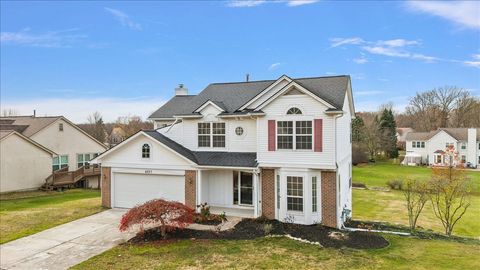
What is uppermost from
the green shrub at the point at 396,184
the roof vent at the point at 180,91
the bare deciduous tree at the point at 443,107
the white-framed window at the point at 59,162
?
the bare deciduous tree at the point at 443,107

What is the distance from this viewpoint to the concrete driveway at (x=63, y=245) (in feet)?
37.3

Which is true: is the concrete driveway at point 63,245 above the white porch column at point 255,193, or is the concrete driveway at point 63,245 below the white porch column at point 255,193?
below

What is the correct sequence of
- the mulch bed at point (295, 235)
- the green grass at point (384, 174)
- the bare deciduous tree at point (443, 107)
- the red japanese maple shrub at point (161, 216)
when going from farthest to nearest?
1. the bare deciduous tree at point (443, 107)
2. the green grass at point (384, 174)
3. the red japanese maple shrub at point (161, 216)
4. the mulch bed at point (295, 235)

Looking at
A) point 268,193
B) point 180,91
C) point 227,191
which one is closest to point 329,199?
point 268,193

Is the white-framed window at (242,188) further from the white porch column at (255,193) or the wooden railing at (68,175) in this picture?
the wooden railing at (68,175)

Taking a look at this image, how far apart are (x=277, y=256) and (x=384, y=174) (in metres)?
40.0

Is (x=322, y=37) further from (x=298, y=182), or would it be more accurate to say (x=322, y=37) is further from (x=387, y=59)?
(x=298, y=182)

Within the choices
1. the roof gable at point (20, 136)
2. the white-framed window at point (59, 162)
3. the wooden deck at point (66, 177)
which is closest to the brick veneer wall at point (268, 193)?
the wooden deck at point (66, 177)

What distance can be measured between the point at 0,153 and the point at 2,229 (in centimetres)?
1478

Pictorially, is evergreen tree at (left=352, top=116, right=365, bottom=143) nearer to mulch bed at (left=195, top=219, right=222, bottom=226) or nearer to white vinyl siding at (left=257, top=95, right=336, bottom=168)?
white vinyl siding at (left=257, top=95, right=336, bottom=168)

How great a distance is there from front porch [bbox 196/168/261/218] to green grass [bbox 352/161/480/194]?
26.9 metres

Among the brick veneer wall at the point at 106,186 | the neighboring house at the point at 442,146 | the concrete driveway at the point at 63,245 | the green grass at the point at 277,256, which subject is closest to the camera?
the green grass at the point at 277,256

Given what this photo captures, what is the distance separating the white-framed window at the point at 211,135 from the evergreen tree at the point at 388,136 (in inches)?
1993

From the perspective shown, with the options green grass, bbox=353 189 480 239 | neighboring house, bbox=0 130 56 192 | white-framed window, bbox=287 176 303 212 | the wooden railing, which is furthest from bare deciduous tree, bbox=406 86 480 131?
neighboring house, bbox=0 130 56 192
